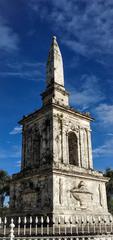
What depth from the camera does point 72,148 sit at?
80.5 feet

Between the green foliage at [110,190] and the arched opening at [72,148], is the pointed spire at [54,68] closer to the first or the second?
the arched opening at [72,148]

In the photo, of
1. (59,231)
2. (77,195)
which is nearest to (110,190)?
(77,195)

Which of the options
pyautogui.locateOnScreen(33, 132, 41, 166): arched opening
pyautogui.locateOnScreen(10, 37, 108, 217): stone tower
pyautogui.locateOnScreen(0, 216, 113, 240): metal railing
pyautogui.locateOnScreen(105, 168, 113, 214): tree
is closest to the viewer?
pyautogui.locateOnScreen(0, 216, 113, 240): metal railing

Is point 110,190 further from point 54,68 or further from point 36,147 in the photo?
point 54,68

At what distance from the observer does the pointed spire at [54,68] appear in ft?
85.5

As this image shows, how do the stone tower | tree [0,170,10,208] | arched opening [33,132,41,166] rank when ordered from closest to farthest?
the stone tower → arched opening [33,132,41,166] → tree [0,170,10,208]

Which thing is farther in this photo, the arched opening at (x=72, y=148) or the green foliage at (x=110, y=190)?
the green foliage at (x=110, y=190)

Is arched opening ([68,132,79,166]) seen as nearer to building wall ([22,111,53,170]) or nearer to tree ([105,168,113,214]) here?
building wall ([22,111,53,170])

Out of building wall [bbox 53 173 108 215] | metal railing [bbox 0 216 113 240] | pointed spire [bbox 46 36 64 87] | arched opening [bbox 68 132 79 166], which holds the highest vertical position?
pointed spire [bbox 46 36 64 87]

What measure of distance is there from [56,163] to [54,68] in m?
11.0

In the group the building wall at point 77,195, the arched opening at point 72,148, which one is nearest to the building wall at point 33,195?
the building wall at point 77,195

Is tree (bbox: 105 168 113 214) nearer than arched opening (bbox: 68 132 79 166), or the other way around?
arched opening (bbox: 68 132 79 166)

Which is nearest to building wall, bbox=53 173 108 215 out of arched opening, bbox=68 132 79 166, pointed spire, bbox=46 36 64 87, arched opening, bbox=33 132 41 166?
arched opening, bbox=68 132 79 166

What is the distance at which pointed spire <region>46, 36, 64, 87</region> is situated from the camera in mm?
26047
